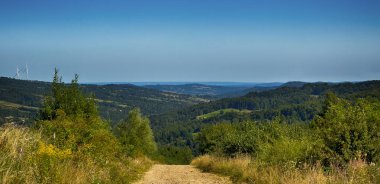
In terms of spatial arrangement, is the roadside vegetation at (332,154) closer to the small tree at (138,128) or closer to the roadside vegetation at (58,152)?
the roadside vegetation at (58,152)

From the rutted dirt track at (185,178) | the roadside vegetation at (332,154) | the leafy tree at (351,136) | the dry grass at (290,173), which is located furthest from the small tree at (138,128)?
the leafy tree at (351,136)

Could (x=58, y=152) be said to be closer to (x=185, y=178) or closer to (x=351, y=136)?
(x=351, y=136)

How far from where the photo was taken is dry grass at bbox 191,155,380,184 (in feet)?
30.1

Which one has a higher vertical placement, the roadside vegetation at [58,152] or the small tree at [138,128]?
the roadside vegetation at [58,152]

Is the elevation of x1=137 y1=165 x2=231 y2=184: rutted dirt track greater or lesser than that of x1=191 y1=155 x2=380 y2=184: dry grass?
lesser

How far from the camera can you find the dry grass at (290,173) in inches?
362

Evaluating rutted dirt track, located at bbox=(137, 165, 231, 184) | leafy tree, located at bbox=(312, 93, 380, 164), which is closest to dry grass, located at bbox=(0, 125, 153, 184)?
rutted dirt track, located at bbox=(137, 165, 231, 184)

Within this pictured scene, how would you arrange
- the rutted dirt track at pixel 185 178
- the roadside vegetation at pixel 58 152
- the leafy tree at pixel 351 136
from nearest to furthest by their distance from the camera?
1. the roadside vegetation at pixel 58 152
2. the leafy tree at pixel 351 136
3. the rutted dirt track at pixel 185 178

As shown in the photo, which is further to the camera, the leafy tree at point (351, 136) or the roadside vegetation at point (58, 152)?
the leafy tree at point (351, 136)

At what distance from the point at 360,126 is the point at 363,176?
4.07 metres

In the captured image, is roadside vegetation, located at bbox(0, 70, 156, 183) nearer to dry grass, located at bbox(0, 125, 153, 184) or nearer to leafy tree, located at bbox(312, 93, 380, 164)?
dry grass, located at bbox(0, 125, 153, 184)

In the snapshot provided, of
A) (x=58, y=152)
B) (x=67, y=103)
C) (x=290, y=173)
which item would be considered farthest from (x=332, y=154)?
(x=67, y=103)

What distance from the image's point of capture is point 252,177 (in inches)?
610

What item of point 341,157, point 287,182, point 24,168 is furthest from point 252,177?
point 24,168
